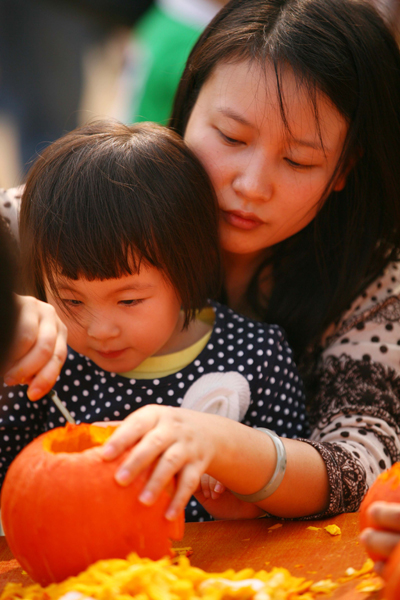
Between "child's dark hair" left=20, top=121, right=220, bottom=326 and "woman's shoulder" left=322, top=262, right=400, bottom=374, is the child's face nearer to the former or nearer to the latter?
"child's dark hair" left=20, top=121, right=220, bottom=326

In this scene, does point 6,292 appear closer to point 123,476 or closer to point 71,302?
point 123,476

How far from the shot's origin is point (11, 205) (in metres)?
1.45

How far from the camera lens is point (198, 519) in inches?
49.0

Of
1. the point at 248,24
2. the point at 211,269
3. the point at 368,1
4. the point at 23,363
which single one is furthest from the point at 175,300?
the point at 368,1

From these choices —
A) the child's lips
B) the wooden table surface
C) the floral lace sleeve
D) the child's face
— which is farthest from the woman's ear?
the wooden table surface

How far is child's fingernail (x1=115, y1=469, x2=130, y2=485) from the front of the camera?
74 cm

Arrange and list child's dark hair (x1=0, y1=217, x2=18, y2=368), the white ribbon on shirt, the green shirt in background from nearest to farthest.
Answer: child's dark hair (x1=0, y1=217, x2=18, y2=368)
the white ribbon on shirt
the green shirt in background

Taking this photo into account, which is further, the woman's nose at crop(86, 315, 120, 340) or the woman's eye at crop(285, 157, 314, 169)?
the woman's eye at crop(285, 157, 314, 169)

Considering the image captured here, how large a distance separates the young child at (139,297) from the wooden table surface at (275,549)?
8 centimetres

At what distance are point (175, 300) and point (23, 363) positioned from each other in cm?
37

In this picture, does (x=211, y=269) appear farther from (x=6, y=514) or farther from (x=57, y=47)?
(x=57, y=47)

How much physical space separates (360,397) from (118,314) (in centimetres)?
54

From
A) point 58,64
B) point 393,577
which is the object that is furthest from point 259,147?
point 58,64

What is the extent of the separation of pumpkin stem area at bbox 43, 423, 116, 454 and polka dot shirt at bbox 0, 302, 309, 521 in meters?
0.41
